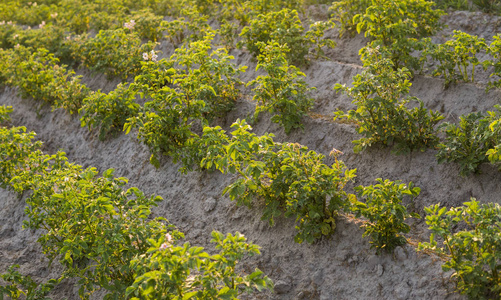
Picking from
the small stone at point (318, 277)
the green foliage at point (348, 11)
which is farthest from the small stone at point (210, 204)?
the green foliage at point (348, 11)

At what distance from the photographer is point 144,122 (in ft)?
19.5

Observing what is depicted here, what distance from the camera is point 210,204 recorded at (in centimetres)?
532

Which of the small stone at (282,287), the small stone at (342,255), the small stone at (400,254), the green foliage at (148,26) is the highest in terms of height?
the green foliage at (148,26)

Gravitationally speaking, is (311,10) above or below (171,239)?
below

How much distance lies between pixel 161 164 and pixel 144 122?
0.56m

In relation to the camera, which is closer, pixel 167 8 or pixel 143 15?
pixel 143 15

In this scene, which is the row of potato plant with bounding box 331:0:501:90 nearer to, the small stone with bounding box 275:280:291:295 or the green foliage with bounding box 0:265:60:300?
the small stone with bounding box 275:280:291:295

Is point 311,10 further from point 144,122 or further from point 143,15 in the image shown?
point 144,122

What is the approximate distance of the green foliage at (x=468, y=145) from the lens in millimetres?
4446

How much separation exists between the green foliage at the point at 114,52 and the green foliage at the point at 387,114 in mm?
3680

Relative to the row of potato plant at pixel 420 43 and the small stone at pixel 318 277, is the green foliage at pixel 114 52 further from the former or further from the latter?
the small stone at pixel 318 277

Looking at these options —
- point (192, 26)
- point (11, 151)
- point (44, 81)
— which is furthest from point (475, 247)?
point (44, 81)

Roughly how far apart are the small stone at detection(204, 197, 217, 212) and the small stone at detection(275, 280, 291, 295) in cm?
134

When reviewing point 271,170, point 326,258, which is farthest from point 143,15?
point 326,258
